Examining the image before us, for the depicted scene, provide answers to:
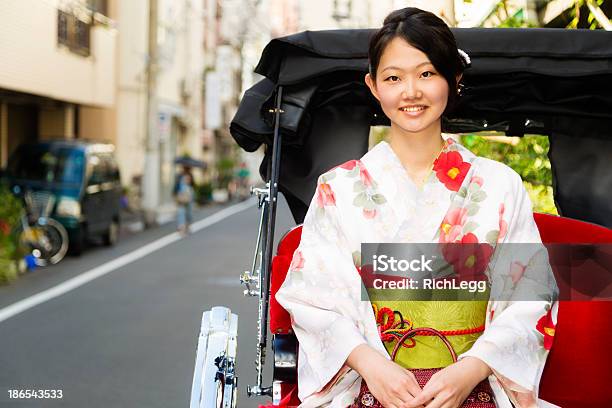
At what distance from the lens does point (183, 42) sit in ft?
126

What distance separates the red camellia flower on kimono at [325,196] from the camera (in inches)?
116

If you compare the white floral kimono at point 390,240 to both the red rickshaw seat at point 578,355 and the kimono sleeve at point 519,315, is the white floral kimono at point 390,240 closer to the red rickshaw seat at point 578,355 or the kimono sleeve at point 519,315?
the kimono sleeve at point 519,315

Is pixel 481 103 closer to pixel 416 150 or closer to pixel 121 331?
pixel 416 150

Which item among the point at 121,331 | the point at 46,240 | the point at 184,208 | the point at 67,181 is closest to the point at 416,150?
the point at 121,331

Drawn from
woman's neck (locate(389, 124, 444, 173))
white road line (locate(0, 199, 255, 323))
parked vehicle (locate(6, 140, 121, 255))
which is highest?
woman's neck (locate(389, 124, 444, 173))

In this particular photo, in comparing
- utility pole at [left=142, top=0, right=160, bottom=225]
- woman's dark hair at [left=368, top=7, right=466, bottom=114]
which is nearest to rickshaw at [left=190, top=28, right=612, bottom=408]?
woman's dark hair at [left=368, top=7, right=466, bottom=114]

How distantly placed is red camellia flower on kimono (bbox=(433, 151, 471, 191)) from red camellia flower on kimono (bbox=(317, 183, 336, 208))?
333mm

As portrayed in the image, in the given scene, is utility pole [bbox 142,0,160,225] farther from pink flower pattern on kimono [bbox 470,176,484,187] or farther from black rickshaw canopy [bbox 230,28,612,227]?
pink flower pattern on kimono [bbox 470,176,484,187]

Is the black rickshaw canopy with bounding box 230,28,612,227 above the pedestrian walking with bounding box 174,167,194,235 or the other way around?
above

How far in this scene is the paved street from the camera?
696 centimetres

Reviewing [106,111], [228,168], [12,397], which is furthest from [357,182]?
[228,168]

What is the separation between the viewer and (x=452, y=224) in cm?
286

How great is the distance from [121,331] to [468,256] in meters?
6.81

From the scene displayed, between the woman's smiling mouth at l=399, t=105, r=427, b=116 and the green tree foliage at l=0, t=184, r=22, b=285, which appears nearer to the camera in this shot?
the woman's smiling mouth at l=399, t=105, r=427, b=116
